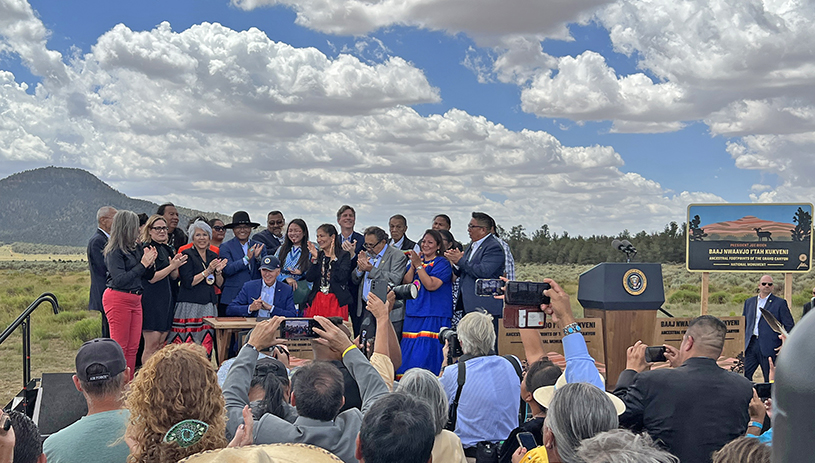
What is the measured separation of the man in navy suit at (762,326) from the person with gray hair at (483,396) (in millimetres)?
6365

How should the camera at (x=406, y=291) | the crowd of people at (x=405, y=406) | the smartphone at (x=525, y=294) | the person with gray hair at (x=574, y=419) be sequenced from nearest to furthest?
1. the crowd of people at (x=405, y=406)
2. the person with gray hair at (x=574, y=419)
3. the smartphone at (x=525, y=294)
4. the camera at (x=406, y=291)

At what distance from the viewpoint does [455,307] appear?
766 centimetres

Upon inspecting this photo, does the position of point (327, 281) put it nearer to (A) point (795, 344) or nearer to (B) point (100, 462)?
(B) point (100, 462)

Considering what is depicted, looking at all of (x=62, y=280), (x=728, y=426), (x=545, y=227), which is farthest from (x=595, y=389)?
(x=545, y=227)

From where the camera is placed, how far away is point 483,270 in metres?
7.23

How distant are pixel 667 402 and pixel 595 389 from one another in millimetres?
840

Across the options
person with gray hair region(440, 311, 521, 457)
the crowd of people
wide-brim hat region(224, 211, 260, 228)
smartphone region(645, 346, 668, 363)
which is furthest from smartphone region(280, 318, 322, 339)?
wide-brim hat region(224, 211, 260, 228)

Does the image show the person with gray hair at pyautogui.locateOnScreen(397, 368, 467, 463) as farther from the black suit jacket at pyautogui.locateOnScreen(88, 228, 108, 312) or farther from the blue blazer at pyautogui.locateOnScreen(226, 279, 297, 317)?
the black suit jacket at pyautogui.locateOnScreen(88, 228, 108, 312)

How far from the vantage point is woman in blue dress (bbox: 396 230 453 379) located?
724 centimetres

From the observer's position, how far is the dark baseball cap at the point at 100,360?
270cm

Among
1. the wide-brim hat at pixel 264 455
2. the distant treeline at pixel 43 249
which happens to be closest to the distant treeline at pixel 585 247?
the wide-brim hat at pixel 264 455

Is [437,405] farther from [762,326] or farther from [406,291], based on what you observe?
[762,326]

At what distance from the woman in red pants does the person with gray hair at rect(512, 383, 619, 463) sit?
17.1 ft

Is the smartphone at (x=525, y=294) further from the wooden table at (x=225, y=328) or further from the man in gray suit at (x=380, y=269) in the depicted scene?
the wooden table at (x=225, y=328)
